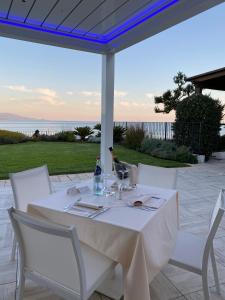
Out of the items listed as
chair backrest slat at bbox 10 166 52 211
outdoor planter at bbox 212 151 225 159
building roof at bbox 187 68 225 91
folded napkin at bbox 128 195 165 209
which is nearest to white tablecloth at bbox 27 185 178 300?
folded napkin at bbox 128 195 165 209

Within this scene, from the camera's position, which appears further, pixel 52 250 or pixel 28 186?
pixel 28 186

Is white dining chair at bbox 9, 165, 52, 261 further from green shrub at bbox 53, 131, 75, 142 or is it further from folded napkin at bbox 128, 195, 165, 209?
green shrub at bbox 53, 131, 75, 142

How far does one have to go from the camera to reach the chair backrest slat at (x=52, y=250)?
45.1 inches

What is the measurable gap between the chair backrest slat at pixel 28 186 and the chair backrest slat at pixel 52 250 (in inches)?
29.1

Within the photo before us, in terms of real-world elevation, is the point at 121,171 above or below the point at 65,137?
above

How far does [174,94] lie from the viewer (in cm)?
1240

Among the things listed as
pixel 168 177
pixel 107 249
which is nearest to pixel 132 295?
pixel 107 249

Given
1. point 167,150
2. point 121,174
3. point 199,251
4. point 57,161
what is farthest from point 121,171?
point 167,150

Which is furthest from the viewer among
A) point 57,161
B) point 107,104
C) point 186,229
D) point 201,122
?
point 201,122

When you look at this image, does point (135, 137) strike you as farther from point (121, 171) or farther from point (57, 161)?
point (121, 171)

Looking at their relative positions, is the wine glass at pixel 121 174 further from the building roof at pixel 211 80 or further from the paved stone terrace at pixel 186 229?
the building roof at pixel 211 80

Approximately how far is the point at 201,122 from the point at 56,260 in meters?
7.00

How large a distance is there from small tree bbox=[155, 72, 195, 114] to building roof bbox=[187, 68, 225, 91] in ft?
11.2

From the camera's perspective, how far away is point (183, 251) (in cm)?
165
